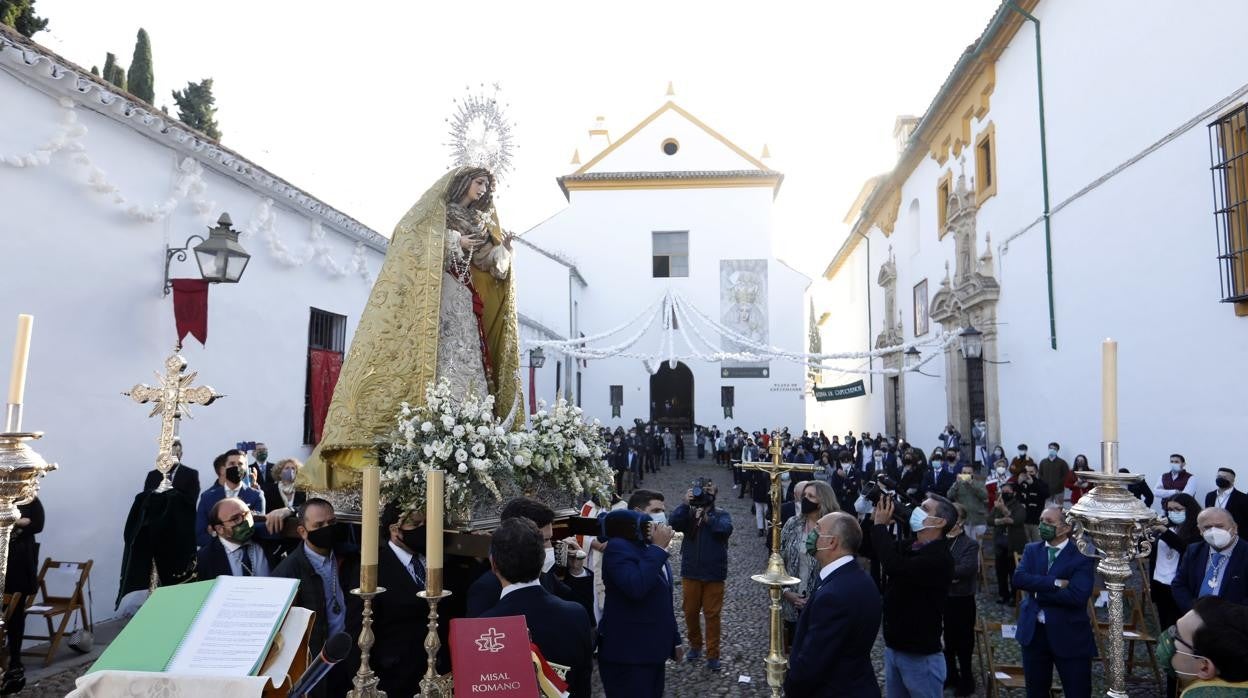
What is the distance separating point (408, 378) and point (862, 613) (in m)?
2.49

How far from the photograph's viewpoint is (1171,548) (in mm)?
6531

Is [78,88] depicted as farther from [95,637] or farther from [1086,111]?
[1086,111]

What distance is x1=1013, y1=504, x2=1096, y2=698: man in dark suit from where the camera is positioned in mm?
4668

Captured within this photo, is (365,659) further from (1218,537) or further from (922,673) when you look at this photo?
(1218,537)

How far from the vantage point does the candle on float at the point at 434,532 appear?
2.51 metres

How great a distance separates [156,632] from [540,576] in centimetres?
182

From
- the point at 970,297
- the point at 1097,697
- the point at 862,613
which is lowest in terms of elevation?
the point at 1097,697

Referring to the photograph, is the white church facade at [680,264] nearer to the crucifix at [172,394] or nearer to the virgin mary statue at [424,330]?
the crucifix at [172,394]

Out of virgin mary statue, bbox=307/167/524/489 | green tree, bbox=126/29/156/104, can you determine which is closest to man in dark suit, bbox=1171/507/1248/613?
virgin mary statue, bbox=307/167/524/489

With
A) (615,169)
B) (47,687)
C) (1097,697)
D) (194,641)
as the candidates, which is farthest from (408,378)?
(615,169)

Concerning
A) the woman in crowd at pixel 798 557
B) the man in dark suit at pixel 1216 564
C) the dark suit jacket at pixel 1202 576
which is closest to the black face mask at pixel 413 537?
the woman in crowd at pixel 798 557

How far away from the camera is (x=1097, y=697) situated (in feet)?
19.3

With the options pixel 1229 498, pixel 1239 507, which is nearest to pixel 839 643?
pixel 1239 507

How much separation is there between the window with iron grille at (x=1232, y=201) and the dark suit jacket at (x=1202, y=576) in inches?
142
